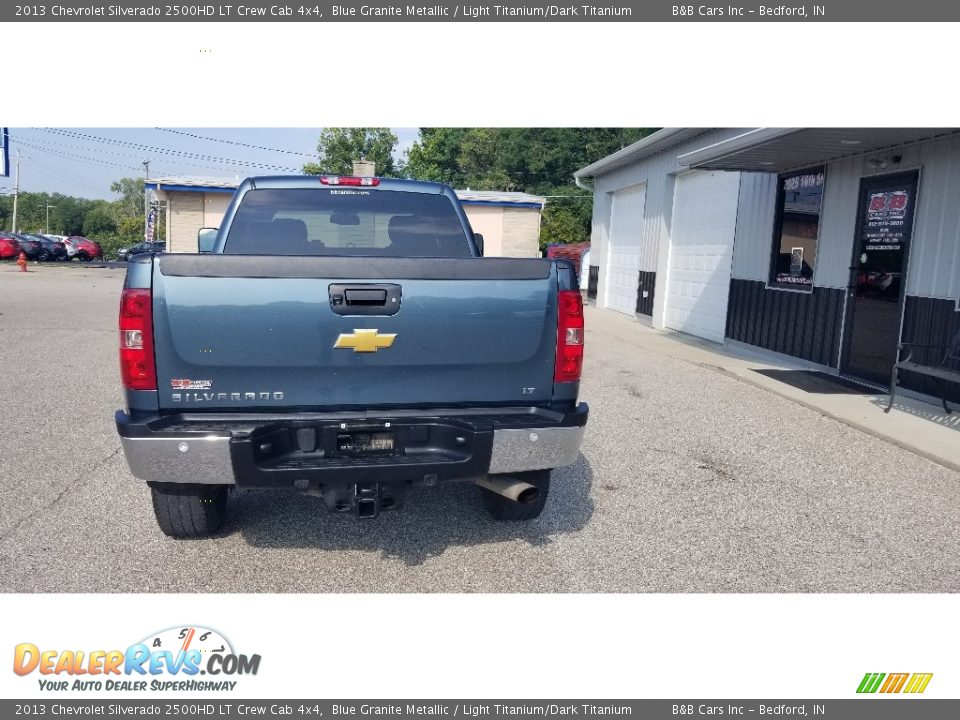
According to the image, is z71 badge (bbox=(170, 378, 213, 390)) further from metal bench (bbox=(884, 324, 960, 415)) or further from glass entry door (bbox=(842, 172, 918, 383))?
glass entry door (bbox=(842, 172, 918, 383))

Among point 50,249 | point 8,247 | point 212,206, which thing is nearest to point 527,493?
point 212,206

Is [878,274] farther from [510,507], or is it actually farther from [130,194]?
[130,194]

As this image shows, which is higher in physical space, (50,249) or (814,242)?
(814,242)

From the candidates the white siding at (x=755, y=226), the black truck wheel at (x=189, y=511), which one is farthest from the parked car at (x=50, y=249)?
the black truck wheel at (x=189, y=511)

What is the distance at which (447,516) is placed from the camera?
4.75 metres

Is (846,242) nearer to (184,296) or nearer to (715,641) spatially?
(715,641)

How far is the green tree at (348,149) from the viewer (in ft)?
192

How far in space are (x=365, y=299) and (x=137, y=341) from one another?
39.8 inches

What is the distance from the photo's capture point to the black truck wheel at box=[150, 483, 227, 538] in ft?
13.1

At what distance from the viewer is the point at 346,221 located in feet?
17.5

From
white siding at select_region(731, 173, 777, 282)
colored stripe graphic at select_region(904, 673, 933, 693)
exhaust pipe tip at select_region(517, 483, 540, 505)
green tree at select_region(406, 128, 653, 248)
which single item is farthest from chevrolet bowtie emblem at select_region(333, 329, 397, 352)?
green tree at select_region(406, 128, 653, 248)

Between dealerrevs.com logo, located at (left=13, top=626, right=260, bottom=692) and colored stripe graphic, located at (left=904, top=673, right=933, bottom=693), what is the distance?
8.60 feet

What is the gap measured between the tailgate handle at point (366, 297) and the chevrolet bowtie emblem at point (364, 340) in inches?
4.9
